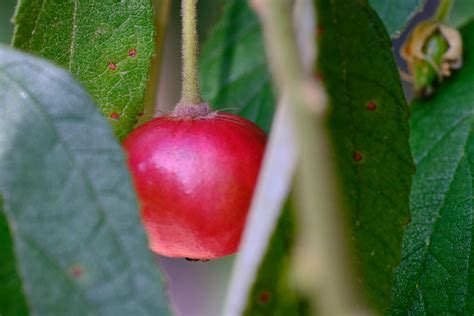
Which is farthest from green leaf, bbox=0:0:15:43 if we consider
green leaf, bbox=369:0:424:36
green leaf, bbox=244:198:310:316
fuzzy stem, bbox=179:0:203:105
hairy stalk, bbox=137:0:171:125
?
→ green leaf, bbox=244:198:310:316

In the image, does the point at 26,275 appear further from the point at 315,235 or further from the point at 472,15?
the point at 472,15

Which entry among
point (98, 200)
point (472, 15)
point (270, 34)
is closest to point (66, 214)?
point (98, 200)

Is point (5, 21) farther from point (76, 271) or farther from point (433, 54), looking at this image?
point (76, 271)

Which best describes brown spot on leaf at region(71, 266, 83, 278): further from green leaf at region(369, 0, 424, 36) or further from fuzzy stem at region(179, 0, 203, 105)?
green leaf at region(369, 0, 424, 36)

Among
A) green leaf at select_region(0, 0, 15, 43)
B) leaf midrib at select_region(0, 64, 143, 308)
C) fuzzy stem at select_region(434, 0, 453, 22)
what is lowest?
green leaf at select_region(0, 0, 15, 43)

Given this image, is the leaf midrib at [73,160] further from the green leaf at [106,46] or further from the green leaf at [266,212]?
the green leaf at [106,46]

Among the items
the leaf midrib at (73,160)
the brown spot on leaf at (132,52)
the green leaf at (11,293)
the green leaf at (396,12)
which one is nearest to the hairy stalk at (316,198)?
the leaf midrib at (73,160)
